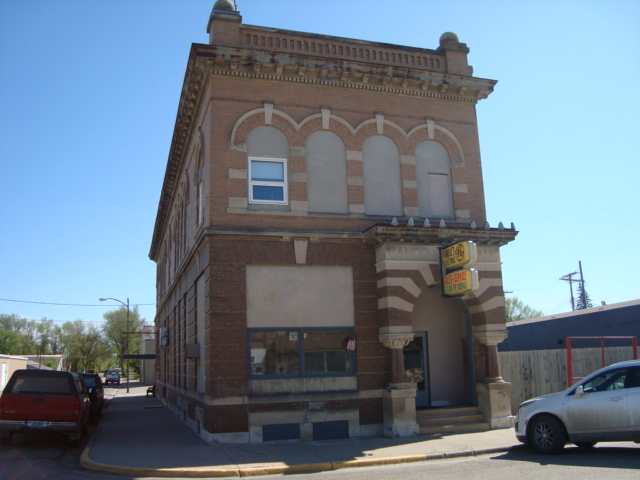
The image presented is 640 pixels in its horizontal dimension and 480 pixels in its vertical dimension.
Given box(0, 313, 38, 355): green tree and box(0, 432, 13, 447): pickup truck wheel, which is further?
box(0, 313, 38, 355): green tree

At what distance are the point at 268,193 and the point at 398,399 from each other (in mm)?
6235

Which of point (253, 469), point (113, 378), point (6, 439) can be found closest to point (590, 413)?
point (253, 469)

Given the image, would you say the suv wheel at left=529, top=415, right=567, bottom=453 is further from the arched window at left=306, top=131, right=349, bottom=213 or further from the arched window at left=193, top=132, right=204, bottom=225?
the arched window at left=193, top=132, right=204, bottom=225

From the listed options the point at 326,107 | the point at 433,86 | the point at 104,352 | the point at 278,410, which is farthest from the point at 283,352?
the point at 104,352

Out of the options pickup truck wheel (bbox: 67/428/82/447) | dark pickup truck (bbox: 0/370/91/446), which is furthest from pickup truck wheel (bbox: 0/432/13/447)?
pickup truck wheel (bbox: 67/428/82/447)

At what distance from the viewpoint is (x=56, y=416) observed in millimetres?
14008

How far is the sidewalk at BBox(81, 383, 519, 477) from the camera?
36.4ft

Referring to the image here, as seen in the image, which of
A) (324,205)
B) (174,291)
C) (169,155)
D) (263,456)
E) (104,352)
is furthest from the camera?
(104,352)

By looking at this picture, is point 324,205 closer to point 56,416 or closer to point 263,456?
point 263,456

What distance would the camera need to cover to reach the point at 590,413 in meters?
10.9

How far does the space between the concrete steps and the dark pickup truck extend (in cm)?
863

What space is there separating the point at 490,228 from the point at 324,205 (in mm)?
4555

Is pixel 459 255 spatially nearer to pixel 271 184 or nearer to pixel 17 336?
pixel 271 184

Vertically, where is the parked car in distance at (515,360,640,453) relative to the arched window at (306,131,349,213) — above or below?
below
